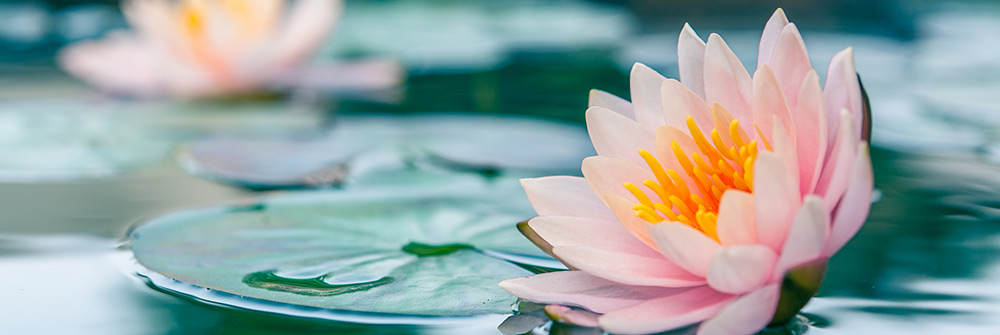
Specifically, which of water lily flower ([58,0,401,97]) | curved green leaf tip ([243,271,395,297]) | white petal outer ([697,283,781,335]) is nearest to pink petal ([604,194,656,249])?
white petal outer ([697,283,781,335])

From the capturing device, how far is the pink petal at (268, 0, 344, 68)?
185 cm

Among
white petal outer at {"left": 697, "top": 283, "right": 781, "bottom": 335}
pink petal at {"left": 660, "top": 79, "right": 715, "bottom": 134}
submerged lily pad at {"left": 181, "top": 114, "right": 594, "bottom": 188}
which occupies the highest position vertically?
submerged lily pad at {"left": 181, "top": 114, "right": 594, "bottom": 188}

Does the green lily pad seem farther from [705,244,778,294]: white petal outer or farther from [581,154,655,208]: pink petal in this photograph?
[705,244,778,294]: white petal outer

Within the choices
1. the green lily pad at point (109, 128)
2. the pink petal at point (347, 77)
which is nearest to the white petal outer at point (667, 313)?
the green lily pad at point (109, 128)

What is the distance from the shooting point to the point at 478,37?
2.83m

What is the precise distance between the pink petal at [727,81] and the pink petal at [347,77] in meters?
1.36

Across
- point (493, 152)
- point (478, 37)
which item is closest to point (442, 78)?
point (478, 37)

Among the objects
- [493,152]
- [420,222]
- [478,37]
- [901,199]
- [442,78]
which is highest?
[478,37]

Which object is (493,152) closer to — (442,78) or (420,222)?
(420,222)

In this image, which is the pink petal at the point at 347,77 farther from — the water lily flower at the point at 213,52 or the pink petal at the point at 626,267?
the pink petal at the point at 626,267

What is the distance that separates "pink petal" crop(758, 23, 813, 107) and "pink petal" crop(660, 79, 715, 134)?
68 millimetres

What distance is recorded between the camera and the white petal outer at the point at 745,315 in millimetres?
604

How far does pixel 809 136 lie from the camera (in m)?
0.69

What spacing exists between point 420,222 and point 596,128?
13.6 inches
